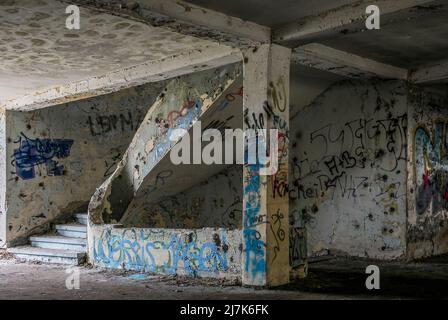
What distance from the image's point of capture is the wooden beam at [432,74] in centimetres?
942

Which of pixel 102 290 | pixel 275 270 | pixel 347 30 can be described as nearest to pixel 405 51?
pixel 347 30

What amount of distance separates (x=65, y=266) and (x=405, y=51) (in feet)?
22.5

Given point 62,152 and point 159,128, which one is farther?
point 62,152

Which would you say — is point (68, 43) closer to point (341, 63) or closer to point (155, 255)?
point (155, 255)

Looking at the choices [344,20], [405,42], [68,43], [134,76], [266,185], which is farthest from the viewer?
[134,76]

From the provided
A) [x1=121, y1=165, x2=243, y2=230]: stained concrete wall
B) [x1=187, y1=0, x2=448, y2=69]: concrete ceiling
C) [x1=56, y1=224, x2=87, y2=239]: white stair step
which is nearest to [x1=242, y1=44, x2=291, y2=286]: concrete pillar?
[x1=187, y1=0, x2=448, y2=69]: concrete ceiling

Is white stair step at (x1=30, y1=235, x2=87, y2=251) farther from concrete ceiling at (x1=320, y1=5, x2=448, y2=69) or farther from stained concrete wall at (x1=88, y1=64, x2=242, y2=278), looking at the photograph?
concrete ceiling at (x1=320, y1=5, x2=448, y2=69)

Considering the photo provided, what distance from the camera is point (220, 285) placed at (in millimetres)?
7504

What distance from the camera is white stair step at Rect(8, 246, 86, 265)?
9.93 metres

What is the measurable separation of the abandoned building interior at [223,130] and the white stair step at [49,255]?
0.12ft

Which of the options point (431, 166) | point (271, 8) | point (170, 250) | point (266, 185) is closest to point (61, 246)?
point (170, 250)

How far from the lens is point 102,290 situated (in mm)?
7445

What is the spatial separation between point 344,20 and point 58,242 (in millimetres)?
7550
